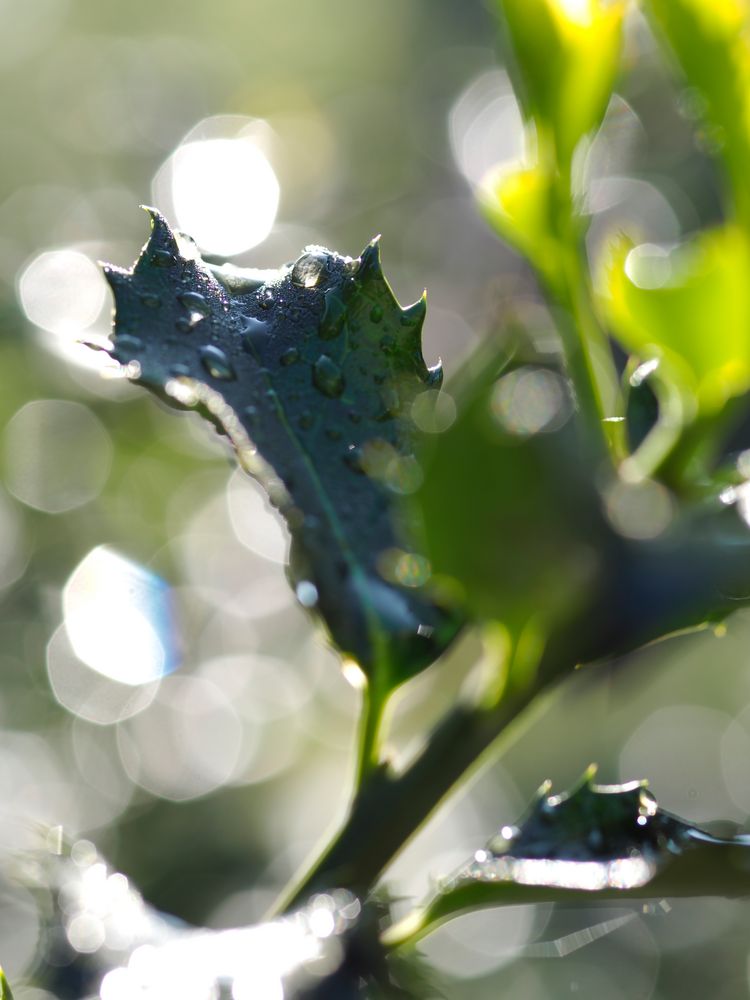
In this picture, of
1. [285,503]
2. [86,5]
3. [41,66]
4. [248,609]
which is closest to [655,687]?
[248,609]

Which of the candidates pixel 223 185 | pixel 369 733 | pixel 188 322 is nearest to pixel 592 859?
pixel 369 733

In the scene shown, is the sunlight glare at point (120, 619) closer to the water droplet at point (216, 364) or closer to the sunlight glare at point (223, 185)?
the sunlight glare at point (223, 185)

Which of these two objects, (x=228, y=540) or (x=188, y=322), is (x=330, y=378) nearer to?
(x=188, y=322)

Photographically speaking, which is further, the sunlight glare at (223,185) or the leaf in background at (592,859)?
the sunlight glare at (223,185)

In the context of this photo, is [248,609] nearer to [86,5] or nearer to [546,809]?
[546,809]

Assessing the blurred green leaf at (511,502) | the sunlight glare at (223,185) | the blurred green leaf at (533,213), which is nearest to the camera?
the blurred green leaf at (511,502)

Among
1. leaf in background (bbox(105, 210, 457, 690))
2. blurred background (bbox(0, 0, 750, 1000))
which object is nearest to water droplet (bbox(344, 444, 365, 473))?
leaf in background (bbox(105, 210, 457, 690))

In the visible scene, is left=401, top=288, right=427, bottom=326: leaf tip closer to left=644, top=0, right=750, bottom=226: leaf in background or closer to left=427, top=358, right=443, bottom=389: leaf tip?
left=427, top=358, right=443, bottom=389: leaf tip

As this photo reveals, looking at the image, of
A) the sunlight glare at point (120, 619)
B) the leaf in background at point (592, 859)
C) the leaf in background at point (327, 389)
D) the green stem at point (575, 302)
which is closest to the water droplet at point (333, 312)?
the leaf in background at point (327, 389)
